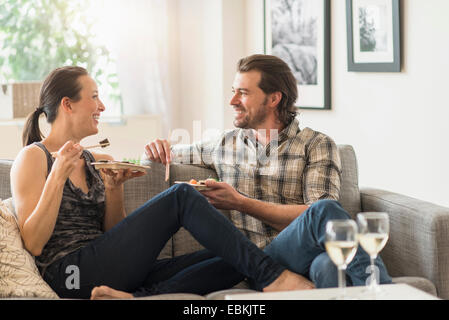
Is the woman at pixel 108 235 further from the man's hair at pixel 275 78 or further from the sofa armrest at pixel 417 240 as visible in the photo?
the man's hair at pixel 275 78

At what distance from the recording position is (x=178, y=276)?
235 cm

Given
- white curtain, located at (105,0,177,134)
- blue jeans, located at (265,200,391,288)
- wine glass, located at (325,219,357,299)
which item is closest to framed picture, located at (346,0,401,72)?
blue jeans, located at (265,200,391,288)

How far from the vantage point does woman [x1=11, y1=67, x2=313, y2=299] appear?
223 cm

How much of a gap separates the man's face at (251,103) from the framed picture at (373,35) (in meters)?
0.95

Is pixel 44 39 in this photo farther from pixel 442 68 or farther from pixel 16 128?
pixel 442 68

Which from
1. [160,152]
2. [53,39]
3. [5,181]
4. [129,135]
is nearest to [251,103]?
[160,152]

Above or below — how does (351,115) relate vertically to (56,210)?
above

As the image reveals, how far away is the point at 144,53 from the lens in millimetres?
5715

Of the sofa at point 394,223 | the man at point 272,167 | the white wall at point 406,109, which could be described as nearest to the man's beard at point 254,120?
the man at point 272,167

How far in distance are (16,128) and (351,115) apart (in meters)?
2.58

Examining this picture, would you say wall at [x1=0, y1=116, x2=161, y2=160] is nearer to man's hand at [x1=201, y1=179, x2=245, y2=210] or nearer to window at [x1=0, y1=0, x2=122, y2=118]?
window at [x1=0, y1=0, x2=122, y2=118]

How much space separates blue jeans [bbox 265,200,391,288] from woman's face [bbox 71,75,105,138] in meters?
0.84

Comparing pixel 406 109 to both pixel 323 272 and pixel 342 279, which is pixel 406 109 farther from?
pixel 342 279

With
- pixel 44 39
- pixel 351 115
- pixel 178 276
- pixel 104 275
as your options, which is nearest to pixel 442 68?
pixel 351 115
